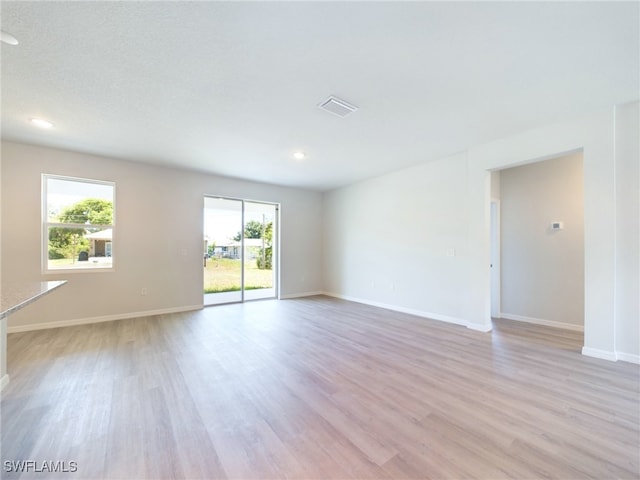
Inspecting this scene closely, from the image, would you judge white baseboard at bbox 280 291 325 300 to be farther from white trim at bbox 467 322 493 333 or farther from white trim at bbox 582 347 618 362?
white trim at bbox 582 347 618 362

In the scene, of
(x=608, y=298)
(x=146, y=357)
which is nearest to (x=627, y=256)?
(x=608, y=298)

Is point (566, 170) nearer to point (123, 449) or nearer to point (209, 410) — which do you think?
point (209, 410)

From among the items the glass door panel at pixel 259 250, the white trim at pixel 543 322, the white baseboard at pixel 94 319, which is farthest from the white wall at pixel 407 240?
the white baseboard at pixel 94 319

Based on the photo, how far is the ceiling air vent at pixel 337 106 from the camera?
103 inches

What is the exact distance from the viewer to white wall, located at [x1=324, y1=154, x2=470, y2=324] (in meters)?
4.24

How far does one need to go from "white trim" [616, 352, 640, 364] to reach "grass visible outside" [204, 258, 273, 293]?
577 cm

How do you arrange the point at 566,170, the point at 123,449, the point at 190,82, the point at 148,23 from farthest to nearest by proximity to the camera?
the point at 566,170
the point at 190,82
the point at 148,23
the point at 123,449

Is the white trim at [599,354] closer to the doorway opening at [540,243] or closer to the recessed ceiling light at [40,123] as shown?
the doorway opening at [540,243]

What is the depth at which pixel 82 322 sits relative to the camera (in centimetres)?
419

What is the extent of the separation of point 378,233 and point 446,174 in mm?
1762

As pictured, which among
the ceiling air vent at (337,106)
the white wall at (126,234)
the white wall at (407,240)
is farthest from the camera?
the white wall at (407,240)

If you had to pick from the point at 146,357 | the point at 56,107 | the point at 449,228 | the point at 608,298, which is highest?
the point at 56,107

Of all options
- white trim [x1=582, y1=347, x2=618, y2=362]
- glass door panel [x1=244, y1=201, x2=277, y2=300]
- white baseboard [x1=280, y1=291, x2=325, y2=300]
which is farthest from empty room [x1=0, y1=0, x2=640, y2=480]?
white baseboard [x1=280, y1=291, x2=325, y2=300]

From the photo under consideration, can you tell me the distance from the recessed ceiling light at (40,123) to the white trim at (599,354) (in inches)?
267
